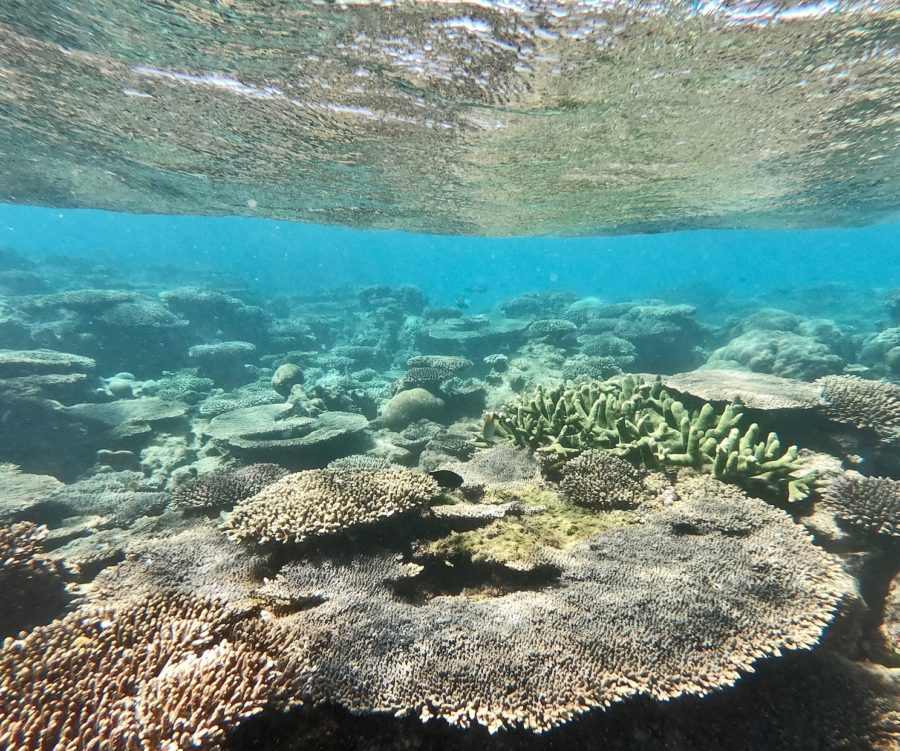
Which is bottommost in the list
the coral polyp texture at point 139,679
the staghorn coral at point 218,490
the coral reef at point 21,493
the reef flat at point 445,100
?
the coral reef at point 21,493

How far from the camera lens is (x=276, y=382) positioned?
46.2 ft

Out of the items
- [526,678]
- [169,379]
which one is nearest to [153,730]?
[526,678]

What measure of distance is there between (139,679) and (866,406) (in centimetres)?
866

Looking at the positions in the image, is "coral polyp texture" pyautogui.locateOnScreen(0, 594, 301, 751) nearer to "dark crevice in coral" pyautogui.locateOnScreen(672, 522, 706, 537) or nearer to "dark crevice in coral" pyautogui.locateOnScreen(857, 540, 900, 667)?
"dark crevice in coral" pyautogui.locateOnScreen(672, 522, 706, 537)

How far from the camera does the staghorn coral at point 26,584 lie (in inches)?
150

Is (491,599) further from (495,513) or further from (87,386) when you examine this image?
(87,386)

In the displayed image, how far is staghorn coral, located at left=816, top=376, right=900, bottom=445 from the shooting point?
5781 millimetres

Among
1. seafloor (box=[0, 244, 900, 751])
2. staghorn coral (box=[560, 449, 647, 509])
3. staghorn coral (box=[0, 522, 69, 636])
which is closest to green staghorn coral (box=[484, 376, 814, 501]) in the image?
seafloor (box=[0, 244, 900, 751])

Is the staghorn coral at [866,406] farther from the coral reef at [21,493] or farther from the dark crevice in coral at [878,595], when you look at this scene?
the coral reef at [21,493]

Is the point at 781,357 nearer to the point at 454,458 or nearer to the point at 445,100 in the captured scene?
the point at 454,458

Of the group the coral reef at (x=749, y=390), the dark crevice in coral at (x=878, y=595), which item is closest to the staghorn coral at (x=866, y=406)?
the coral reef at (x=749, y=390)

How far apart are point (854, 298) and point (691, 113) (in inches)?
1599

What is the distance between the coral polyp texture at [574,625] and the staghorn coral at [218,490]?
109 inches

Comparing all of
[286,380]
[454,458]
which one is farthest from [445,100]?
[286,380]
